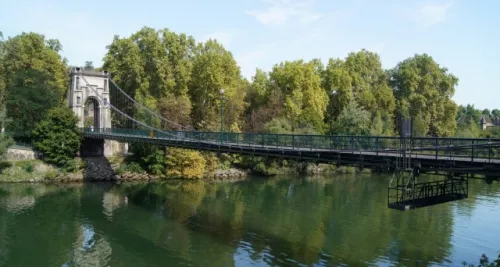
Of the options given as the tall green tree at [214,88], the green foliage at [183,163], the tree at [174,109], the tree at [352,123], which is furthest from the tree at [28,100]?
the tree at [352,123]

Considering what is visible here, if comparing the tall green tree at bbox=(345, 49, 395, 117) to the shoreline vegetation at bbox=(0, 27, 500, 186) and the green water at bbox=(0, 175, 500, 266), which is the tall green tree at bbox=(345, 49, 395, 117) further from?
the green water at bbox=(0, 175, 500, 266)

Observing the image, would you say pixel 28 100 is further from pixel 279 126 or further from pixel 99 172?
pixel 279 126

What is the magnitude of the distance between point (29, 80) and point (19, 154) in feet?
30.2

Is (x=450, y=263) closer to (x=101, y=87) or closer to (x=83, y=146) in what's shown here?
(x=83, y=146)

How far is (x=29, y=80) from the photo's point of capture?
4400 centimetres

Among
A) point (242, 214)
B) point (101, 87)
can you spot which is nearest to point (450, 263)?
point (242, 214)

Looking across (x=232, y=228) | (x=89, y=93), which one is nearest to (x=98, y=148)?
(x=89, y=93)

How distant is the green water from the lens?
59.4 ft

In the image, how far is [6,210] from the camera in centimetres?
2602

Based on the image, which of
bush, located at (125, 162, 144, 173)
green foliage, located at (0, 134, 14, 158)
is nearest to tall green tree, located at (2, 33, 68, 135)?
green foliage, located at (0, 134, 14, 158)

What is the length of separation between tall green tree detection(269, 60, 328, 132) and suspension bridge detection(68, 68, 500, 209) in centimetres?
1486

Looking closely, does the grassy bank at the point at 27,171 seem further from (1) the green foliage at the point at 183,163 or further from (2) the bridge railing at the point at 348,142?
(1) the green foliage at the point at 183,163

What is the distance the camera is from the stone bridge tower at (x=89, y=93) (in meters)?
46.8

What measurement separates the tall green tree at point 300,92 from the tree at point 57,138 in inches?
966
